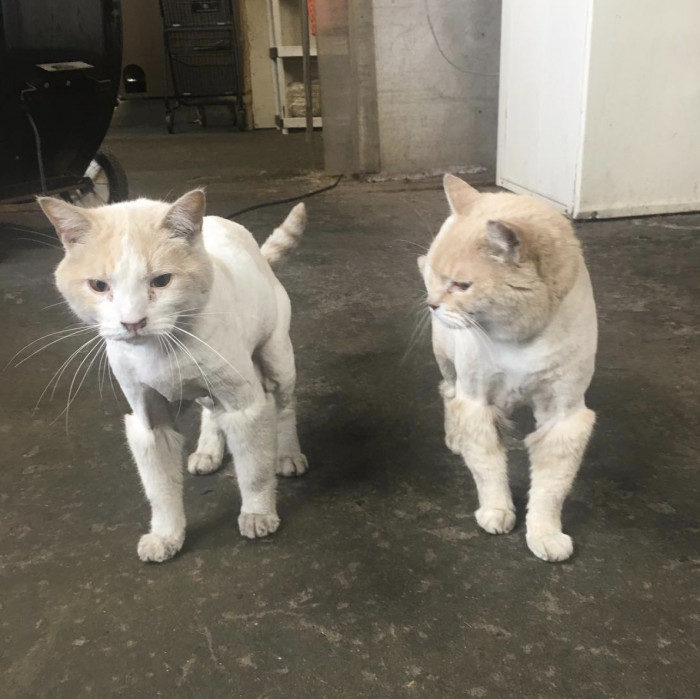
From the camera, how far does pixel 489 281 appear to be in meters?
1.13

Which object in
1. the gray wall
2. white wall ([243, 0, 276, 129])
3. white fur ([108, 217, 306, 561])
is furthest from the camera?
white wall ([243, 0, 276, 129])

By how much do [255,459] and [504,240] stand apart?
0.65 metres

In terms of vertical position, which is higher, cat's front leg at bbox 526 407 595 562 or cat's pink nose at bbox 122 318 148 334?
cat's pink nose at bbox 122 318 148 334

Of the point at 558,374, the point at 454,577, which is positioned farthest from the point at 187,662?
the point at 558,374

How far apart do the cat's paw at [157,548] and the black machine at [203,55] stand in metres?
6.88

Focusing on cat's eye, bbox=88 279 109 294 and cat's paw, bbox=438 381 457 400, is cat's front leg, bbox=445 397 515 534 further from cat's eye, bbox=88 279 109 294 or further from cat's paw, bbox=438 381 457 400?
cat's eye, bbox=88 279 109 294

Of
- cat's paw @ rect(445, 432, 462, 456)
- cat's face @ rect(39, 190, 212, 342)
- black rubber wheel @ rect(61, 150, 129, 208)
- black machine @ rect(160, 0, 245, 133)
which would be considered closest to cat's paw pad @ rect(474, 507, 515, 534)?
cat's paw @ rect(445, 432, 462, 456)

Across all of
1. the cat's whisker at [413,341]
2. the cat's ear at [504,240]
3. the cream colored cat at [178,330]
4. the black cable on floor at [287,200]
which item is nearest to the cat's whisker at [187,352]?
the cream colored cat at [178,330]

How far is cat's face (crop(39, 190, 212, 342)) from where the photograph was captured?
1.10 m

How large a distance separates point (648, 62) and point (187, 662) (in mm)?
3297

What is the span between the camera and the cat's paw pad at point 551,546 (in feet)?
4.32

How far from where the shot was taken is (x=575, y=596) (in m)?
1.25

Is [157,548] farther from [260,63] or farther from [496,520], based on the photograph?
[260,63]

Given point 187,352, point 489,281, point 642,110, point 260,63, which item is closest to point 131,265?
point 187,352
